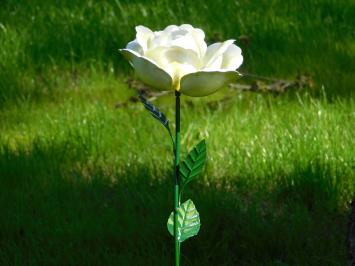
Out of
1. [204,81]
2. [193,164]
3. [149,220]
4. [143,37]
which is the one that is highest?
[143,37]

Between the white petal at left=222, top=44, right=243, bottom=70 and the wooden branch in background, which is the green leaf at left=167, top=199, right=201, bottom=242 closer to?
the white petal at left=222, top=44, right=243, bottom=70

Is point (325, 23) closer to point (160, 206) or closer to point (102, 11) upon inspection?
point (102, 11)

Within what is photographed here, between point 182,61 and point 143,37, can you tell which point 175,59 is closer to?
point 182,61

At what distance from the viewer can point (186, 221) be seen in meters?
1.91

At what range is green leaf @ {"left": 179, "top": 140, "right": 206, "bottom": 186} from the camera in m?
1.84

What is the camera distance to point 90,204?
10.3ft

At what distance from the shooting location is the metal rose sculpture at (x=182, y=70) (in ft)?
5.75

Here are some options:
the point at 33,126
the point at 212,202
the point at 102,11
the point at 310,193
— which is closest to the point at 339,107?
the point at 310,193

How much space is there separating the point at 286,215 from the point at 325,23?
2007 mm

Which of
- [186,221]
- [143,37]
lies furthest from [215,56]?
[186,221]

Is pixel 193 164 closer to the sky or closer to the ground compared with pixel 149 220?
closer to the sky

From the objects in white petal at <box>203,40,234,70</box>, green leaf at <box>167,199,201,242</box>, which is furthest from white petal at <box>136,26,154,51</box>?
green leaf at <box>167,199,201,242</box>

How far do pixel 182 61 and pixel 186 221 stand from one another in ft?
1.15

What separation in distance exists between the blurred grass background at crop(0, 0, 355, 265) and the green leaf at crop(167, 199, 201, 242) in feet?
2.69
